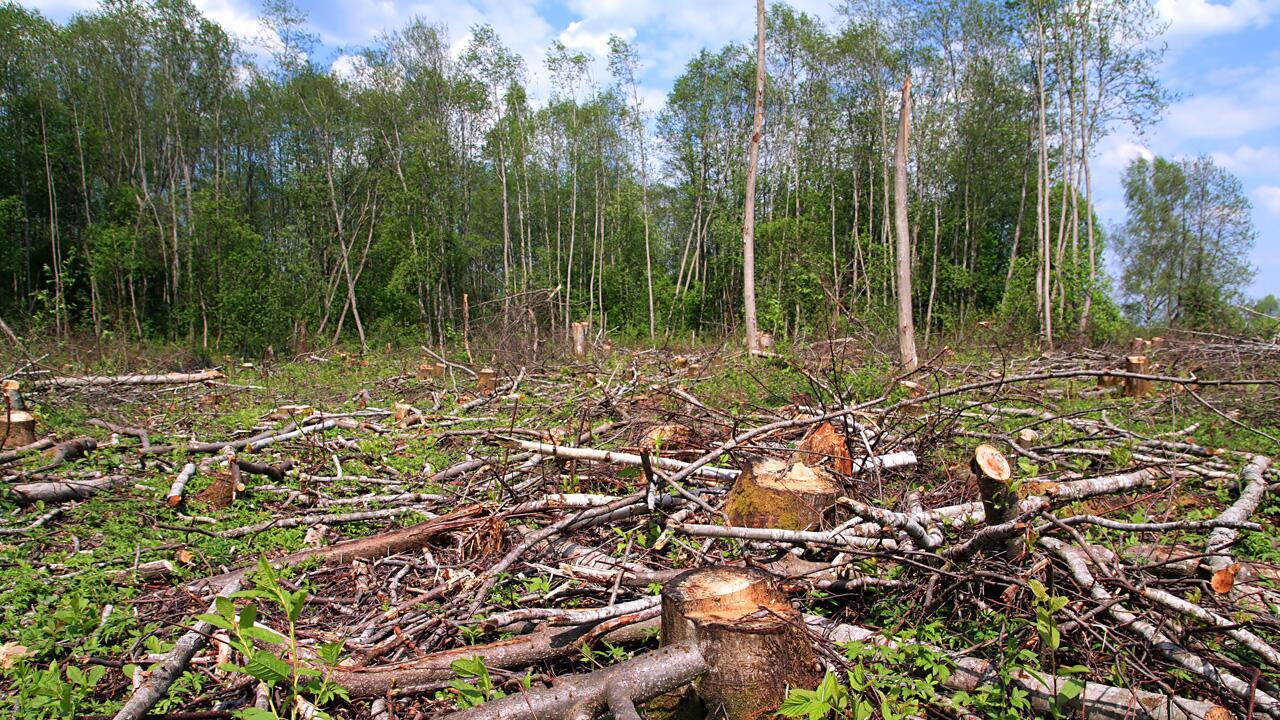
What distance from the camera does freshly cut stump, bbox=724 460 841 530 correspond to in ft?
10.4

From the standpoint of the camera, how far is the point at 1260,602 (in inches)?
100

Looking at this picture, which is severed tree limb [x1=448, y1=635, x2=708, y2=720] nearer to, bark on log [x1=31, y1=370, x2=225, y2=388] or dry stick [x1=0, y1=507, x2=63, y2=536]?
dry stick [x1=0, y1=507, x2=63, y2=536]

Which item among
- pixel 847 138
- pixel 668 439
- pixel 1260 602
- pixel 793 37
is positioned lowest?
pixel 1260 602

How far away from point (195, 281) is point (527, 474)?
887 inches

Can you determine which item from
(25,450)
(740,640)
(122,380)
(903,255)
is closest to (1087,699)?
(740,640)

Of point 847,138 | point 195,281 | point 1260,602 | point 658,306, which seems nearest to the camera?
point 1260,602

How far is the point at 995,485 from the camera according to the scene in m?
2.33

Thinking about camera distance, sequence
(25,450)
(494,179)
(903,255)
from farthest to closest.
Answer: (494,179)
(903,255)
(25,450)

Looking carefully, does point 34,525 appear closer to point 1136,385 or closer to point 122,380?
point 122,380

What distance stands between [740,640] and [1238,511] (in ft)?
9.42

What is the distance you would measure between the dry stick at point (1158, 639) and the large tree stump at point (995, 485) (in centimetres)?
28

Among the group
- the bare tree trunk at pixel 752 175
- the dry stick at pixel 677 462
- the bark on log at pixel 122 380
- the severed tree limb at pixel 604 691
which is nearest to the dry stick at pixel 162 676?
the severed tree limb at pixel 604 691

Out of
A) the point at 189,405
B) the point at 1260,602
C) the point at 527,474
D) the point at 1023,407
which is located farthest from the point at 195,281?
the point at 1260,602

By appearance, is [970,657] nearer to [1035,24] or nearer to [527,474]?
[527,474]
